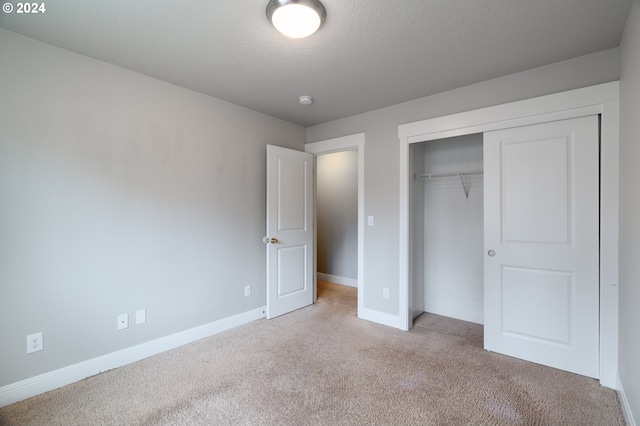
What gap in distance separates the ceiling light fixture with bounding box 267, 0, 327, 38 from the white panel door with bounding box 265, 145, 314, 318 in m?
1.72

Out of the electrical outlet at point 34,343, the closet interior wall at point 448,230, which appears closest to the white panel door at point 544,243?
the closet interior wall at point 448,230

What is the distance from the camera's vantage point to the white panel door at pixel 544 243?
223 cm

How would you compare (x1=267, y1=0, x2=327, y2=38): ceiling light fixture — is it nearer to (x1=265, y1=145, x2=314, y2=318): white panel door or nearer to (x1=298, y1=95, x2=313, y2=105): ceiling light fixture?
(x1=298, y1=95, x2=313, y2=105): ceiling light fixture

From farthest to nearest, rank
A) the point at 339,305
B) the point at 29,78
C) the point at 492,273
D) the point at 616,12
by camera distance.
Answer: the point at 339,305 < the point at 492,273 < the point at 29,78 < the point at 616,12

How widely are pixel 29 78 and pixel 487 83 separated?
355 cm

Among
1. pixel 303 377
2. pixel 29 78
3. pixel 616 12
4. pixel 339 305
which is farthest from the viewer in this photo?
pixel 339 305

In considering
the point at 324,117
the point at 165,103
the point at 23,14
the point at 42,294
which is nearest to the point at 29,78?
the point at 23,14

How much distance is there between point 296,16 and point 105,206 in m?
2.00

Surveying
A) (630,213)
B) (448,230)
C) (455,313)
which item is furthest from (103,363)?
(630,213)

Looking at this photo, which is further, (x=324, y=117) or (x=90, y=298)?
(x=324, y=117)

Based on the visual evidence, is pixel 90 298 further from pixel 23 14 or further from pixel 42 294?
pixel 23 14

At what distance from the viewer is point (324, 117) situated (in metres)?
3.72

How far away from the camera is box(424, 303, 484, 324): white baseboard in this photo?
337 centimetres

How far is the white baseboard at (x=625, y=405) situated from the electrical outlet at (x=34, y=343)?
3661mm
